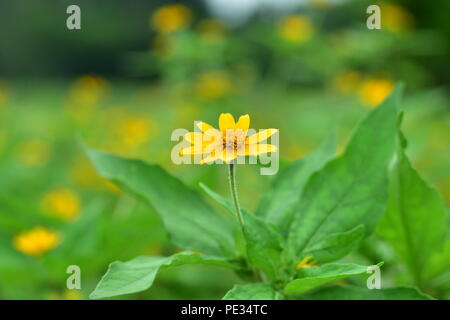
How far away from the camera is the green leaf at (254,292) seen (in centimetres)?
79

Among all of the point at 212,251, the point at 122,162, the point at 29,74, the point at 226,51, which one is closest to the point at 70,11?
the point at 122,162

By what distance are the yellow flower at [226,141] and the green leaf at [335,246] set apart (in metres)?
0.17

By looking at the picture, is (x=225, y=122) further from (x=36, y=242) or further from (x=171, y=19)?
(x=171, y=19)

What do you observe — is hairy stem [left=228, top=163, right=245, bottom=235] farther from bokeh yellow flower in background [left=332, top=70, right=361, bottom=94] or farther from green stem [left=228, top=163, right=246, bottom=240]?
bokeh yellow flower in background [left=332, top=70, right=361, bottom=94]

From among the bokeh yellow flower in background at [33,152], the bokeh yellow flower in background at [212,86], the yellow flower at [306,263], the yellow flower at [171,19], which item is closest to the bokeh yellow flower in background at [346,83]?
the bokeh yellow flower in background at [212,86]

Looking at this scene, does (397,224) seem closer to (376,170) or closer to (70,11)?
(376,170)

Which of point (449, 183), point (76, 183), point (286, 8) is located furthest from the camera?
point (286, 8)

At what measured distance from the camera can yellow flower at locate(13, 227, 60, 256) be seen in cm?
127

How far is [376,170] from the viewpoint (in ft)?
3.03

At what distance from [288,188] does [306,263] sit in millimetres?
142

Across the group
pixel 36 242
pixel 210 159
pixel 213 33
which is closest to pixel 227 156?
pixel 210 159

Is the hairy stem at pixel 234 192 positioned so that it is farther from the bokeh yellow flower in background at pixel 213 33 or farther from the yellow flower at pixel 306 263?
the bokeh yellow flower in background at pixel 213 33

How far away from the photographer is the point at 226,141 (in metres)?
0.77

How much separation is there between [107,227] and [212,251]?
43 centimetres
